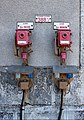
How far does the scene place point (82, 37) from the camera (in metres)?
2.12

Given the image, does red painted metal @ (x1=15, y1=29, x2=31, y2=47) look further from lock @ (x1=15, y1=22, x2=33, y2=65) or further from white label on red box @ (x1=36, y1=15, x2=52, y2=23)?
white label on red box @ (x1=36, y1=15, x2=52, y2=23)

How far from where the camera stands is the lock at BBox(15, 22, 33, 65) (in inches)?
76.4

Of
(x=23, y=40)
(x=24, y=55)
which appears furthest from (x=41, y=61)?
(x=23, y=40)

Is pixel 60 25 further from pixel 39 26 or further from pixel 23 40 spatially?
pixel 23 40

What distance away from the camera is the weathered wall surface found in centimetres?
210

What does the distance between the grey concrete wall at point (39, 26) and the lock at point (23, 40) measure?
0.04 meters

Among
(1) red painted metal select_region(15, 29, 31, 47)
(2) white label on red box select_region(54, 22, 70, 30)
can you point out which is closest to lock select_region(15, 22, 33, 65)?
(1) red painted metal select_region(15, 29, 31, 47)

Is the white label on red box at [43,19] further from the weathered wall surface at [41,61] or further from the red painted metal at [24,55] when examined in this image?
the red painted metal at [24,55]

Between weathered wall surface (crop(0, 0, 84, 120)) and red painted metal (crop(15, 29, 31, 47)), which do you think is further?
weathered wall surface (crop(0, 0, 84, 120))

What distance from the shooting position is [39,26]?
6.91ft

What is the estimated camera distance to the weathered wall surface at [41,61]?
6.88 ft

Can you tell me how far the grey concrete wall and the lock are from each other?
0.04m

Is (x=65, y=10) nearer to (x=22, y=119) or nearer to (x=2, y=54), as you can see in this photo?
(x=2, y=54)

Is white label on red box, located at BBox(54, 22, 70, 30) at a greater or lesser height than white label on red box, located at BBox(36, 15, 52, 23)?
lesser
